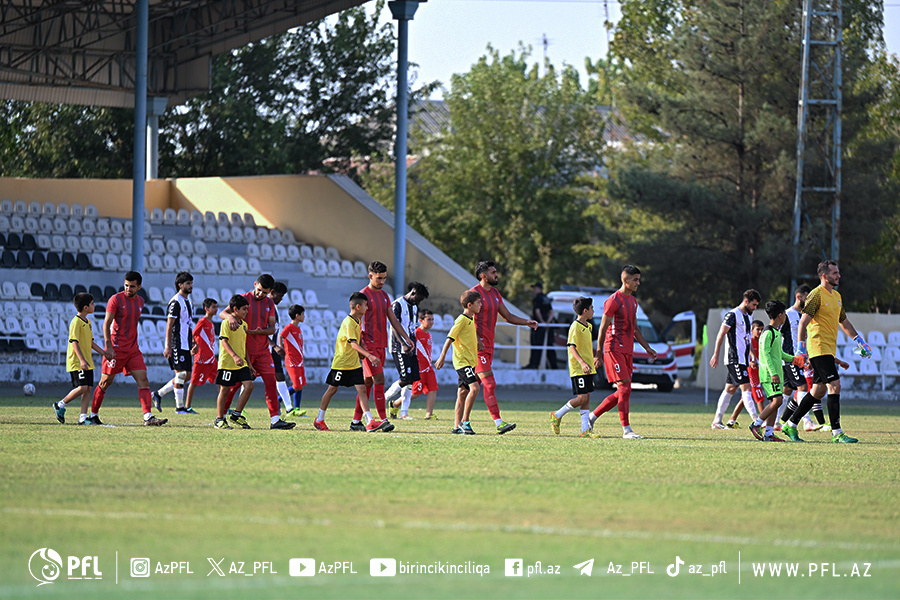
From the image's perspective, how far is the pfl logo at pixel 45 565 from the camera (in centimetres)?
586

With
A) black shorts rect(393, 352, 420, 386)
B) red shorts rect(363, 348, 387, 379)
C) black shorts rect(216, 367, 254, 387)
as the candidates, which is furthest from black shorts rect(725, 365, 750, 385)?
black shorts rect(216, 367, 254, 387)

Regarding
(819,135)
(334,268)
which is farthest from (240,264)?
(819,135)

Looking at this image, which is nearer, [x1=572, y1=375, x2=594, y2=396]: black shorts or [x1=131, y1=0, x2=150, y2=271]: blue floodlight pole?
[x1=572, y1=375, x2=594, y2=396]: black shorts

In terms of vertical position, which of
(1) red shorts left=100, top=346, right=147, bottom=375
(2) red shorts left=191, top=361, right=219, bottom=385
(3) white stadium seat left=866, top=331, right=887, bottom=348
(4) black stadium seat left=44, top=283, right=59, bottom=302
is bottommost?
(2) red shorts left=191, top=361, right=219, bottom=385

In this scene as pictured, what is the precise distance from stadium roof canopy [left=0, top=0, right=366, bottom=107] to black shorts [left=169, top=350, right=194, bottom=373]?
16127 millimetres

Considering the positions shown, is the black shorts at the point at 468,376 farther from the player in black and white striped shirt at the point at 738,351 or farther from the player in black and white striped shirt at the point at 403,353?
the player in black and white striped shirt at the point at 738,351

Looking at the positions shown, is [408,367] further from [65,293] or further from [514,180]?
[514,180]

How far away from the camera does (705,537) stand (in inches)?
281

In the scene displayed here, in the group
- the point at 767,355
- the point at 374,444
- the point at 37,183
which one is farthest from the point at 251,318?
the point at 37,183

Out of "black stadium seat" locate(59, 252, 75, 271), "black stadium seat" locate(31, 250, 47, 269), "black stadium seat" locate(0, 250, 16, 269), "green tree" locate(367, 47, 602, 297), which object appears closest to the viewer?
"black stadium seat" locate(0, 250, 16, 269)

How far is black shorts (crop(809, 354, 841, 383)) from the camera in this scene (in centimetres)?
1414

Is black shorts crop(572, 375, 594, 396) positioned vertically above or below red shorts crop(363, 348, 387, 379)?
below

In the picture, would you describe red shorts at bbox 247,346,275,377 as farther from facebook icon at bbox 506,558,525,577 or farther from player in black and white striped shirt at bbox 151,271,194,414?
facebook icon at bbox 506,558,525,577

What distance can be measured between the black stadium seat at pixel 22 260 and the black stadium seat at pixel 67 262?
78 centimetres
